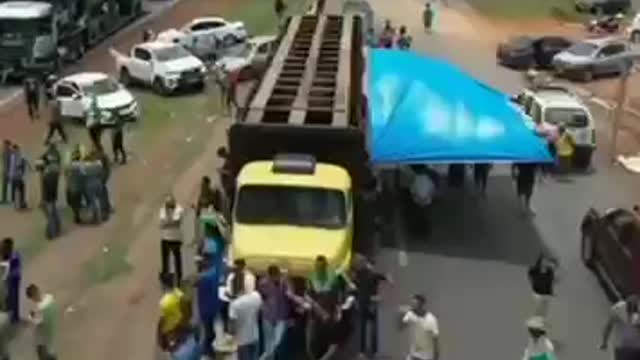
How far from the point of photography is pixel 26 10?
1714 inches

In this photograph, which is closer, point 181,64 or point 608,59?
point 181,64

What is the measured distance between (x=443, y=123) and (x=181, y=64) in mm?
19241

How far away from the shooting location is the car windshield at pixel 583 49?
153 ft

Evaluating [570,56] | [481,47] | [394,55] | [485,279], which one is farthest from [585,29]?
[485,279]

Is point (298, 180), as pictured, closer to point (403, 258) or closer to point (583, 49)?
point (403, 258)

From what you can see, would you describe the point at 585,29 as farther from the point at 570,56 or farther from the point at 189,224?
the point at 189,224

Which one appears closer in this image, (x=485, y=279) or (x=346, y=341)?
(x=346, y=341)

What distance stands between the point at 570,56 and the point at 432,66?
20.2 meters

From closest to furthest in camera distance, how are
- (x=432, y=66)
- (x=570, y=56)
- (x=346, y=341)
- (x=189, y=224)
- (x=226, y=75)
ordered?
(x=346, y=341)
(x=189, y=224)
(x=432, y=66)
(x=226, y=75)
(x=570, y=56)

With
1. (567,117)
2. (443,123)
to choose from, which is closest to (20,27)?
(567,117)

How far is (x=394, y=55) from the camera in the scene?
96.2ft

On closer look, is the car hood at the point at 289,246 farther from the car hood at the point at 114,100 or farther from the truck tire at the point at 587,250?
the car hood at the point at 114,100

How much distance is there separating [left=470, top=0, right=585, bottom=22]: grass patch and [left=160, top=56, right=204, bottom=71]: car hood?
24.6m

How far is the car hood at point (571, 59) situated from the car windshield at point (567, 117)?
50.4ft
